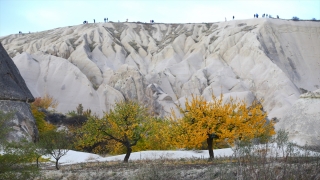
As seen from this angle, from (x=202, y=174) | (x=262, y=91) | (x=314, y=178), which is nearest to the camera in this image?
(x=314, y=178)

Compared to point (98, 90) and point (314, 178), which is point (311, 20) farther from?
point (314, 178)

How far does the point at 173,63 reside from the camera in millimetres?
64938

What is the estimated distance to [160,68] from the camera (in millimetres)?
64250

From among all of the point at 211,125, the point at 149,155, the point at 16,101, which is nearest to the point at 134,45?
the point at 16,101

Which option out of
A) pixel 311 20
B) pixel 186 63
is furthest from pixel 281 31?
→ pixel 186 63

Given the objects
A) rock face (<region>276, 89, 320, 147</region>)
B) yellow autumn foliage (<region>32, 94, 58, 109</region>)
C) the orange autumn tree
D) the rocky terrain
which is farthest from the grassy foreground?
yellow autumn foliage (<region>32, 94, 58, 109</region>)

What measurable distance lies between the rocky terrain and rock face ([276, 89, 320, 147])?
2199 cm

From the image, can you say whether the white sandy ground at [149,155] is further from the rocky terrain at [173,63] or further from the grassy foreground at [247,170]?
the rocky terrain at [173,63]

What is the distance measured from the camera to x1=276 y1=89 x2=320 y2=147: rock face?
22609 mm

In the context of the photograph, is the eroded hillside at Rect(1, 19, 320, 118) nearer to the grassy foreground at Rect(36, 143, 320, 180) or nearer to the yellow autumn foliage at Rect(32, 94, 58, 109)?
the yellow autumn foliage at Rect(32, 94, 58, 109)

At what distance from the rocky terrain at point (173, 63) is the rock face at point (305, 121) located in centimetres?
2199

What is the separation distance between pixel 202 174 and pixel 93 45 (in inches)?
2335

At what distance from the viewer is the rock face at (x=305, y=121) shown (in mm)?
22609

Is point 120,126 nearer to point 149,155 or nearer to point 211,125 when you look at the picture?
point 211,125
